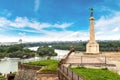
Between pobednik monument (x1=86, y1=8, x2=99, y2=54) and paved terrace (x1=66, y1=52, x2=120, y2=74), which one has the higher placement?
pobednik monument (x1=86, y1=8, x2=99, y2=54)

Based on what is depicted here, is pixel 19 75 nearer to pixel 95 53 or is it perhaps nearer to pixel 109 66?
pixel 109 66

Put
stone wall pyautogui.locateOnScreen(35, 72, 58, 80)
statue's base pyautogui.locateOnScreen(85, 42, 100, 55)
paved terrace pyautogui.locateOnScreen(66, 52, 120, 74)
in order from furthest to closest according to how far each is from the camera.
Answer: statue's base pyautogui.locateOnScreen(85, 42, 100, 55), paved terrace pyautogui.locateOnScreen(66, 52, 120, 74), stone wall pyautogui.locateOnScreen(35, 72, 58, 80)

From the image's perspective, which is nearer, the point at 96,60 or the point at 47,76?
the point at 47,76

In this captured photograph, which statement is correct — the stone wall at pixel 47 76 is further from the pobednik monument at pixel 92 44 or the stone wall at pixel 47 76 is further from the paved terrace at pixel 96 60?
the pobednik monument at pixel 92 44

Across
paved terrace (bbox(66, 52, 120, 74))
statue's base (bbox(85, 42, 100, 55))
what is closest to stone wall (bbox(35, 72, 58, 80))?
paved terrace (bbox(66, 52, 120, 74))

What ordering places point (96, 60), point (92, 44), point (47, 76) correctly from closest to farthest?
point (47, 76) → point (96, 60) → point (92, 44)

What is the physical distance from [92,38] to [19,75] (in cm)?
1066

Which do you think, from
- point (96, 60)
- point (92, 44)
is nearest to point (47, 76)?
point (96, 60)

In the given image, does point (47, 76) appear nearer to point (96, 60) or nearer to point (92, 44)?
point (96, 60)

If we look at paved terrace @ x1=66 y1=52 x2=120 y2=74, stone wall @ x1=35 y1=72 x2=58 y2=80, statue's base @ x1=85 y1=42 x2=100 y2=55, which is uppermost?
statue's base @ x1=85 y1=42 x2=100 y2=55

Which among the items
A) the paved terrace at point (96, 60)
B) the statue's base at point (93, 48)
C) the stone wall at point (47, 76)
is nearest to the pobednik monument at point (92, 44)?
the statue's base at point (93, 48)

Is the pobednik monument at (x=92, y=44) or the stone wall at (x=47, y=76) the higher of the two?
the pobednik monument at (x=92, y=44)

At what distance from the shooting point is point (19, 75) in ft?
70.6

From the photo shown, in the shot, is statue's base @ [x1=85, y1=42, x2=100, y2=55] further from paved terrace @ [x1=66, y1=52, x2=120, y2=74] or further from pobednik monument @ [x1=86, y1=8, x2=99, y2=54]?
paved terrace @ [x1=66, y1=52, x2=120, y2=74]
